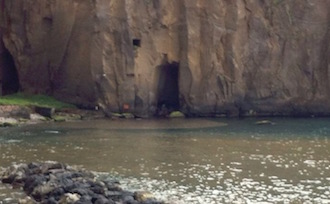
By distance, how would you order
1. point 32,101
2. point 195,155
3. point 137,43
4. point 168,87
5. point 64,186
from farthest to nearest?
point 168,87
point 137,43
point 32,101
point 195,155
point 64,186

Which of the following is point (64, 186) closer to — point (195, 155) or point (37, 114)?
point (195, 155)

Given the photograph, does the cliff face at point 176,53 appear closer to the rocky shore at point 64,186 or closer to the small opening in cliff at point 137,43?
the small opening in cliff at point 137,43

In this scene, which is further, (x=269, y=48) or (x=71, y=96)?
(x=269, y=48)

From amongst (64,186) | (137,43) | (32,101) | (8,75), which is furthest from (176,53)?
(64,186)

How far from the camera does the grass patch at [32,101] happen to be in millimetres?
53778

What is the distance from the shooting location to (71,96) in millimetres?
58625

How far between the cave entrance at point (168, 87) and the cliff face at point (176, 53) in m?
0.09

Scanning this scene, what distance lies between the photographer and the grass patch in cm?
5378

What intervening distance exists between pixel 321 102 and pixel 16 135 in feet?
104

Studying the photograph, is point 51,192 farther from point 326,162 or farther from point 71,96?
point 71,96

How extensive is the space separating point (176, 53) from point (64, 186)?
36778mm

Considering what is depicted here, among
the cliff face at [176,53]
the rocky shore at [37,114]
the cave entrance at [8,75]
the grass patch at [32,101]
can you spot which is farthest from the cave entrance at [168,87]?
the cave entrance at [8,75]

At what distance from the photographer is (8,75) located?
208ft

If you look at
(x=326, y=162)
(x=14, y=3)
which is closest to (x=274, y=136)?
(x=326, y=162)
